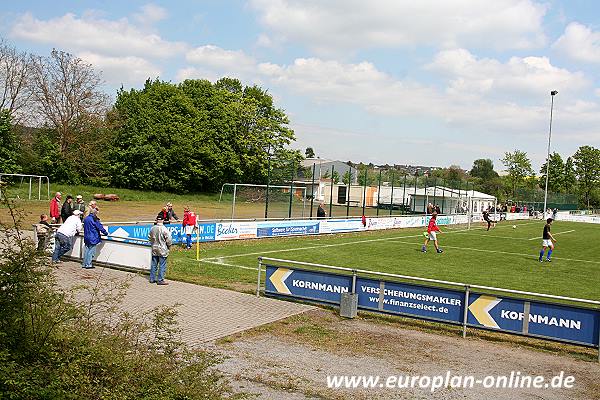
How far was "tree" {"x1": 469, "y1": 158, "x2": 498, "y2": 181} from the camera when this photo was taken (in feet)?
611

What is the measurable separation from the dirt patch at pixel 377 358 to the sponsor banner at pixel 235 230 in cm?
1476

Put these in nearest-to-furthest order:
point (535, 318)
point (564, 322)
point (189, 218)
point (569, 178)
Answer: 1. point (564, 322)
2. point (535, 318)
3. point (189, 218)
4. point (569, 178)

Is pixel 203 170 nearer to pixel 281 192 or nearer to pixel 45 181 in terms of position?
pixel 45 181

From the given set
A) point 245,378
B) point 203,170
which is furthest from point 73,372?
point 203,170

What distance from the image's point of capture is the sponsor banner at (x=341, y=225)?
34537 millimetres

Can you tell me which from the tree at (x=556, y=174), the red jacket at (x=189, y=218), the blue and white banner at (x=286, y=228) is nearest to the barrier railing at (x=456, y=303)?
the red jacket at (x=189, y=218)

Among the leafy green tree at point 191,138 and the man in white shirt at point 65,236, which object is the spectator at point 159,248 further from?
the leafy green tree at point 191,138

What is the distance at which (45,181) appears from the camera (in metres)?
54.2

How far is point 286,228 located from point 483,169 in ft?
560

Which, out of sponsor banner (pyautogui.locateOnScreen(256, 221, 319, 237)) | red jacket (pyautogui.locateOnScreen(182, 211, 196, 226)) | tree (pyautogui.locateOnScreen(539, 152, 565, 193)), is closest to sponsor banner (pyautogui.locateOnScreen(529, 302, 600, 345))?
red jacket (pyautogui.locateOnScreen(182, 211, 196, 226))

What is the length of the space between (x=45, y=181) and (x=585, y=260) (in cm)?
4526

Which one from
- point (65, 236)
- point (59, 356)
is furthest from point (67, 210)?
point (59, 356)

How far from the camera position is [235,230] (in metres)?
27.9

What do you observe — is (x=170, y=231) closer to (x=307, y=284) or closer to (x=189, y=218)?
(x=189, y=218)
